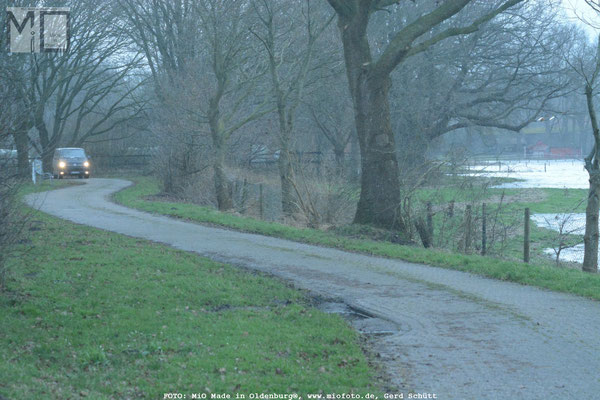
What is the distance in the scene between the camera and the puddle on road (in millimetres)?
8469

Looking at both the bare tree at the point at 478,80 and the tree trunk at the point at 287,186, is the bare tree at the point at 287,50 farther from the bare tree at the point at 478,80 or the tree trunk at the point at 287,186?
the bare tree at the point at 478,80

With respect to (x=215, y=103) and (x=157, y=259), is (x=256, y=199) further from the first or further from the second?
(x=157, y=259)

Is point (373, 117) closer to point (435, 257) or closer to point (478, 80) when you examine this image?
point (435, 257)

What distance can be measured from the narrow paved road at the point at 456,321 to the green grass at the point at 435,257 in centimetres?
43

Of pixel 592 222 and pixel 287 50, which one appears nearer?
pixel 592 222

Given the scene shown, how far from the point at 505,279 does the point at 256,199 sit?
16043 millimetres

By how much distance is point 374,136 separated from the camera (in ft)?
58.2

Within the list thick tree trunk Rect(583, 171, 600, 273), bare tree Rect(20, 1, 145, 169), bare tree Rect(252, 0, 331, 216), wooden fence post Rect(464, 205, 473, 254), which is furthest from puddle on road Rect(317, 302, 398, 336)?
bare tree Rect(20, 1, 145, 169)

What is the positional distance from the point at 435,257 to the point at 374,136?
4.85 metres

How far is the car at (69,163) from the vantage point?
43.3 meters

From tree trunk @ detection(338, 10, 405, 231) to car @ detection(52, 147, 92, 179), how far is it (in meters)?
30.3

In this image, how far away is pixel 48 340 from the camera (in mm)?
7363

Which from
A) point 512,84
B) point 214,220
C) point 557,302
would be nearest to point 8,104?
point 557,302

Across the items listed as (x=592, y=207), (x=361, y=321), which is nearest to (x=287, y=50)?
(x=592, y=207)
